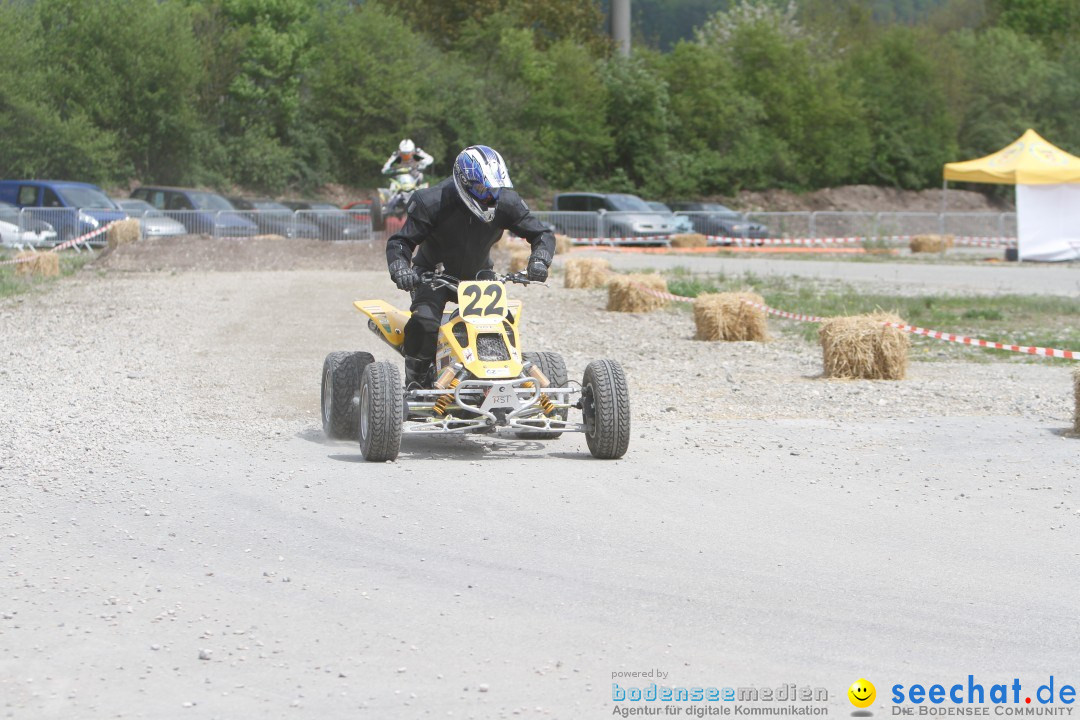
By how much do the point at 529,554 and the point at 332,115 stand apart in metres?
48.2

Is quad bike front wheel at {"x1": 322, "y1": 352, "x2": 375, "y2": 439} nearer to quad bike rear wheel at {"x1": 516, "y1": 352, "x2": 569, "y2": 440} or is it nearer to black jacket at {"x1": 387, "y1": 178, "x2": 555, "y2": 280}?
black jacket at {"x1": 387, "y1": 178, "x2": 555, "y2": 280}

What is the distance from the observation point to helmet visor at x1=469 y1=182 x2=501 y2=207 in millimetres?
8945

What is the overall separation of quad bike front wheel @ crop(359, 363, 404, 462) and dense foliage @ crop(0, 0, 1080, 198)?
39.7 m

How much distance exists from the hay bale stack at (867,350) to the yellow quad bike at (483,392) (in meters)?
4.65

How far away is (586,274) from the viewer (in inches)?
942

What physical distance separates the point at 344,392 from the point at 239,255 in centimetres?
1900

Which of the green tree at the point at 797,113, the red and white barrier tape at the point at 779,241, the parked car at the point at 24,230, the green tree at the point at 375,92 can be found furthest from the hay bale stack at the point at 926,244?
the parked car at the point at 24,230

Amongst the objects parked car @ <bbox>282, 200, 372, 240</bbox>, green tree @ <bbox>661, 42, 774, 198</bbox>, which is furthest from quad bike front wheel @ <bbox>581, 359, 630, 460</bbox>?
green tree @ <bbox>661, 42, 774, 198</bbox>

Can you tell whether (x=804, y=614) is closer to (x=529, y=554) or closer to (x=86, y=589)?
(x=529, y=554)

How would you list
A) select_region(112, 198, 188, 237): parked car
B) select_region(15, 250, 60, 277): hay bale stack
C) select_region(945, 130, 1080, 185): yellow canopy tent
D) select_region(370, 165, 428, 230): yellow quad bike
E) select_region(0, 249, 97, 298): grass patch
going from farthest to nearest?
select_region(945, 130, 1080, 185): yellow canopy tent, select_region(112, 198, 188, 237): parked car, select_region(370, 165, 428, 230): yellow quad bike, select_region(15, 250, 60, 277): hay bale stack, select_region(0, 249, 97, 298): grass patch

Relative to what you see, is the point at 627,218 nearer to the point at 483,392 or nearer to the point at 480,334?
the point at 480,334

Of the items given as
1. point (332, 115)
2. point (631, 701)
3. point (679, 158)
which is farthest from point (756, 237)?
point (631, 701)

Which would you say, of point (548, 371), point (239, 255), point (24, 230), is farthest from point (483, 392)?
point (24, 230)

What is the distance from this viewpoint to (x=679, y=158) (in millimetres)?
55625
